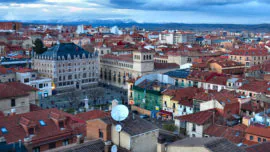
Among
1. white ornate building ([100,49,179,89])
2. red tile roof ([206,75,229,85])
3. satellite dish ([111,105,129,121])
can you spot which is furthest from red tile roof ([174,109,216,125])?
white ornate building ([100,49,179,89])

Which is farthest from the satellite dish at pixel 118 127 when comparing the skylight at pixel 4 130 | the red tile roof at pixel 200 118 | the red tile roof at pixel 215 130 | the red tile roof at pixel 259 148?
the red tile roof at pixel 200 118

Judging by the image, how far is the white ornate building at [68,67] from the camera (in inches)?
3241

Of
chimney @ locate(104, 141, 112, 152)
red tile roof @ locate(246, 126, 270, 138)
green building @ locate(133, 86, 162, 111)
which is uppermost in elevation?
chimney @ locate(104, 141, 112, 152)

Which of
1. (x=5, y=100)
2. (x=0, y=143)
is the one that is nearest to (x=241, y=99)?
(x=5, y=100)

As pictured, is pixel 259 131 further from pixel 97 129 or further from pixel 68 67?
pixel 68 67

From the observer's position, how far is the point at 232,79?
5666 centimetres

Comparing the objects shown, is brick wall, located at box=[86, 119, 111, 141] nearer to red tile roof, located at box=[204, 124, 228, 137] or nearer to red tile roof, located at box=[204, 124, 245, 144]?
red tile roof, located at box=[204, 124, 245, 144]

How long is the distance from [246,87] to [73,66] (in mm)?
47643

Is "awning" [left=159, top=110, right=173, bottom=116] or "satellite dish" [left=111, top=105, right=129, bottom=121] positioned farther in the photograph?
"awning" [left=159, top=110, right=173, bottom=116]

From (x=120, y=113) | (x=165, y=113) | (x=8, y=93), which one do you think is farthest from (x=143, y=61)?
(x=120, y=113)

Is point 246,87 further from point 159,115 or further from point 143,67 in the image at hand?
point 143,67

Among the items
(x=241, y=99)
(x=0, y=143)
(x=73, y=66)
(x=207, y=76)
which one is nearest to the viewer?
(x=0, y=143)

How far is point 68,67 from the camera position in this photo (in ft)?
277

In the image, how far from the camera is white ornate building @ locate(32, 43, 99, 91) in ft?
270
